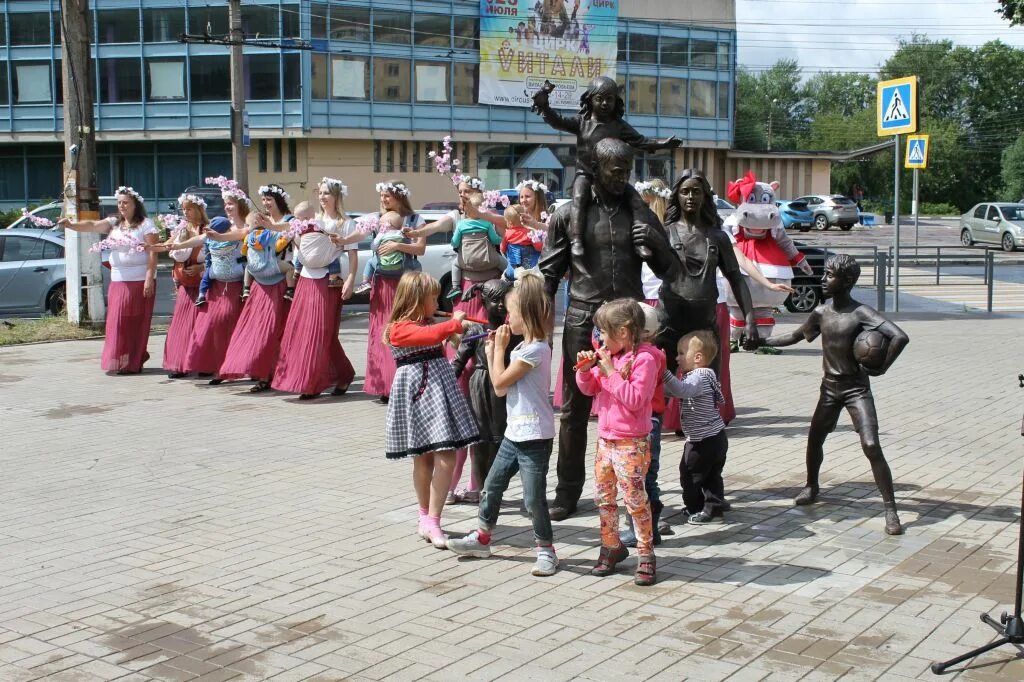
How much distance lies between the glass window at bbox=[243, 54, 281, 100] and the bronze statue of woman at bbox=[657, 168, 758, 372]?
42.6 m

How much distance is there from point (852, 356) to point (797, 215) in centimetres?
4543

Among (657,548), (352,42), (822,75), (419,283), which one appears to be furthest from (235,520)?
(822,75)

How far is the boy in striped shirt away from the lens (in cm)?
681

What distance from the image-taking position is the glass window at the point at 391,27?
51.1 metres

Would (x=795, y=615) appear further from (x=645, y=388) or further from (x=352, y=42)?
(x=352, y=42)

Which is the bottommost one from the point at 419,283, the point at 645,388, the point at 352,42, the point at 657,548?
the point at 657,548

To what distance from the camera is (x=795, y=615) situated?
5.26 meters

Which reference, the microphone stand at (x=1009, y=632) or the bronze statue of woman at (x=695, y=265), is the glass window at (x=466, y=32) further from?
the microphone stand at (x=1009, y=632)

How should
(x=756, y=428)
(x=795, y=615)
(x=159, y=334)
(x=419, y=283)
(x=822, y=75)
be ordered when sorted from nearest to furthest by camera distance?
1. (x=795, y=615)
2. (x=419, y=283)
3. (x=756, y=428)
4. (x=159, y=334)
5. (x=822, y=75)

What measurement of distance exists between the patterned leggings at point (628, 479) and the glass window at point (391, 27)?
47491mm

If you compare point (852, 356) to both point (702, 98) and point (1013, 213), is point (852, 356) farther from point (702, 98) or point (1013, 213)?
point (702, 98)

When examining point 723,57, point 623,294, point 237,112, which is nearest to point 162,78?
point 723,57

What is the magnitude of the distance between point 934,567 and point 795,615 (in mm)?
1086

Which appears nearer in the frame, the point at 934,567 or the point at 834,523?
the point at 934,567
